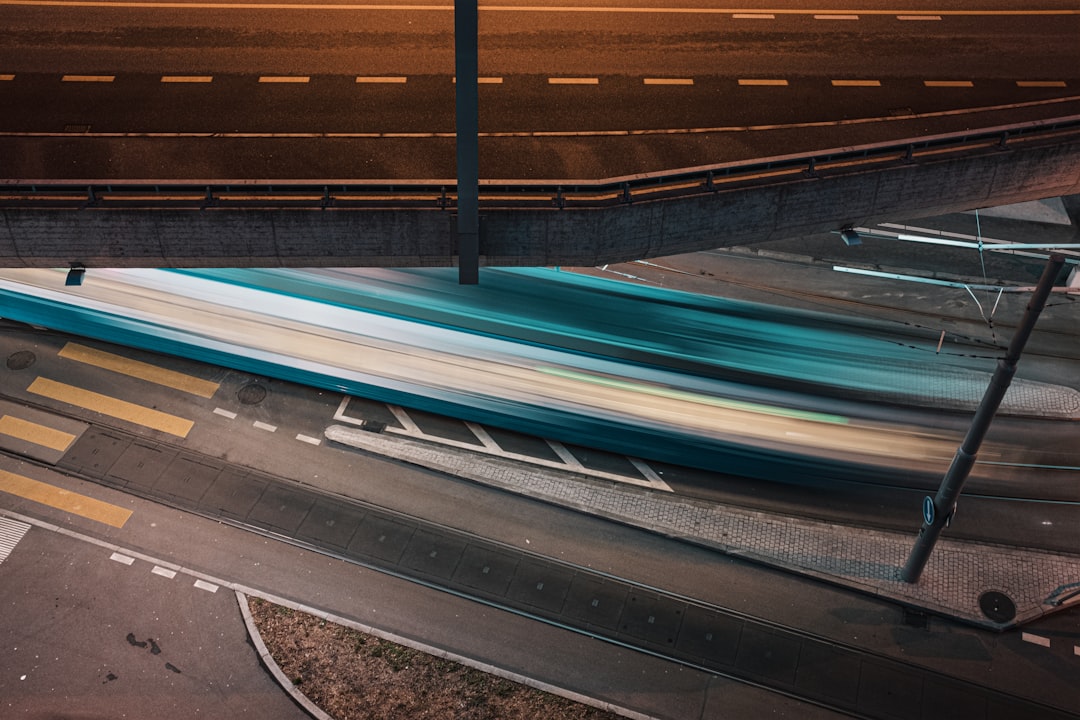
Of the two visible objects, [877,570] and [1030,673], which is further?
[877,570]

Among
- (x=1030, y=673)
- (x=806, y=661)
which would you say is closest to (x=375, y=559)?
(x=806, y=661)

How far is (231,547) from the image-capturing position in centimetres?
Answer: 2492

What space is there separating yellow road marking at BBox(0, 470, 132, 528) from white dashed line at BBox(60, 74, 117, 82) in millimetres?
10205

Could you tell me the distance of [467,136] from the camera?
19328 mm

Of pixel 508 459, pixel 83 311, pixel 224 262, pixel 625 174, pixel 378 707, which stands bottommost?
pixel 378 707

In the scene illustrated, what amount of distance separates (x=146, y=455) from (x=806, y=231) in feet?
57.1

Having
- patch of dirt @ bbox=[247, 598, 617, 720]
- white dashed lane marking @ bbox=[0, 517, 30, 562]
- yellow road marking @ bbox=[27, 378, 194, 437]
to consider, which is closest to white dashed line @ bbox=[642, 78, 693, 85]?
yellow road marking @ bbox=[27, 378, 194, 437]

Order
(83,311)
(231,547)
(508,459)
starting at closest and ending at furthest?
(231,547)
(508,459)
(83,311)

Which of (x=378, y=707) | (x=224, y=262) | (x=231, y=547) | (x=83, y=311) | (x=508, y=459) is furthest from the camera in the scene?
(x=83, y=311)

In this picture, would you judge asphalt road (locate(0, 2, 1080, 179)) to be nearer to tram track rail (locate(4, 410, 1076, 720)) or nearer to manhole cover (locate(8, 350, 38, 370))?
manhole cover (locate(8, 350, 38, 370))

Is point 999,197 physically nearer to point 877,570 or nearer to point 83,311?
point 877,570

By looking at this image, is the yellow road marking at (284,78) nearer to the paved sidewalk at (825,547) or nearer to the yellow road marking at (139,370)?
the yellow road marking at (139,370)

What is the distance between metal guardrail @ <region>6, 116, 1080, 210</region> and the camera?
877 inches

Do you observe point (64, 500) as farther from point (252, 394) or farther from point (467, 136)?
point (467, 136)
